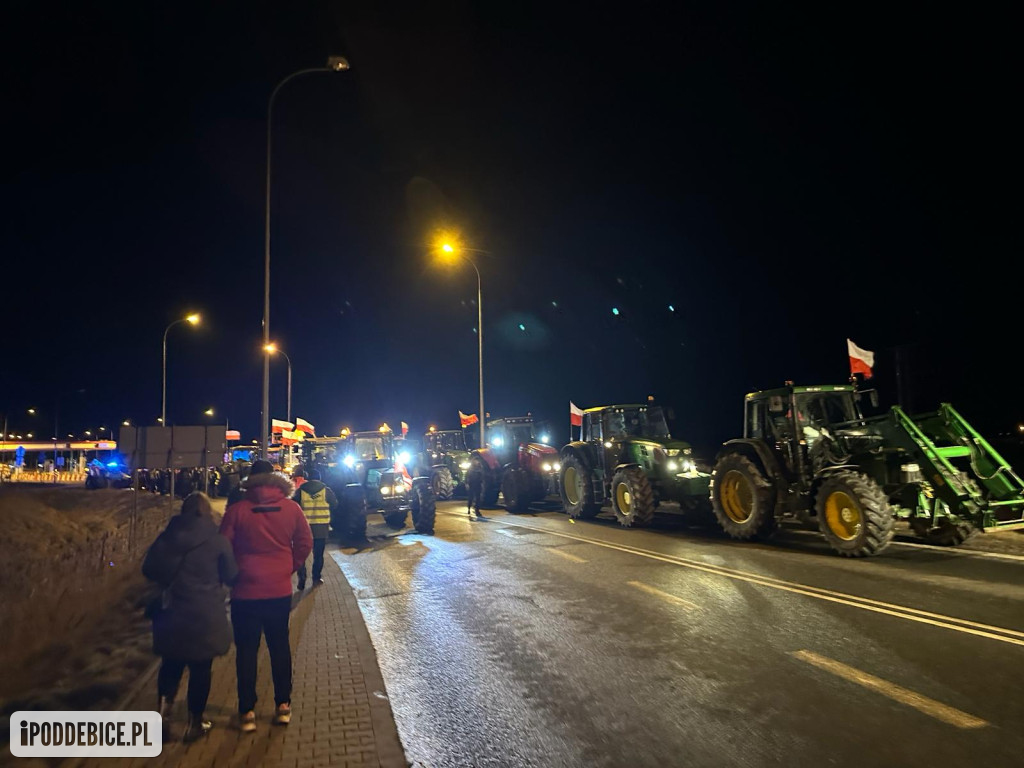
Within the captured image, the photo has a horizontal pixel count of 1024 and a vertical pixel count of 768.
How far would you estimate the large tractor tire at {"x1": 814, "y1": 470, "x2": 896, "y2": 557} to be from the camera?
10.4 meters

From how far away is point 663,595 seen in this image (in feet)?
29.0

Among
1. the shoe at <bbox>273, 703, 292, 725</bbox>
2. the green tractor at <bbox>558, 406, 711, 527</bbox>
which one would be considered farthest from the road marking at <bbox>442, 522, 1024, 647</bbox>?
the shoe at <bbox>273, 703, 292, 725</bbox>

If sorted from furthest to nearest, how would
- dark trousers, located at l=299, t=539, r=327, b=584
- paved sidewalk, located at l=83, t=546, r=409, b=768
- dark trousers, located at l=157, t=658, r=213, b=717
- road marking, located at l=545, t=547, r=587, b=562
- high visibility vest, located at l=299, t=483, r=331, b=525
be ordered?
road marking, located at l=545, t=547, r=587, b=562 < dark trousers, located at l=299, t=539, r=327, b=584 < high visibility vest, located at l=299, t=483, r=331, b=525 < dark trousers, located at l=157, t=658, r=213, b=717 < paved sidewalk, located at l=83, t=546, r=409, b=768

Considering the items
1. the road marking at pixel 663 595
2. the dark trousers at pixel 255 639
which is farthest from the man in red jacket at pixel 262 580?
the road marking at pixel 663 595

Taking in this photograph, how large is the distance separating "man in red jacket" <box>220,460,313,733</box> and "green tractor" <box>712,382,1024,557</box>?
8840 millimetres

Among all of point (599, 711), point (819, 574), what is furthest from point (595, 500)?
point (599, 711)

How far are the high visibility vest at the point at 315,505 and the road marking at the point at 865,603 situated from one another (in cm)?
544

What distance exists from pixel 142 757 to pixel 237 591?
1117 millimetres

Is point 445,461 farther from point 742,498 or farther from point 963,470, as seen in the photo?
point 963,470

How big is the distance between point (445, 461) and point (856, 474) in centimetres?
1777

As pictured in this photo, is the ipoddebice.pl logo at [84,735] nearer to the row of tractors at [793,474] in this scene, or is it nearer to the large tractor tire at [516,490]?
the row of tractors at [793,474]

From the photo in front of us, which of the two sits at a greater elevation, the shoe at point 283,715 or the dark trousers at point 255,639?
the dark trousers at point 255,639

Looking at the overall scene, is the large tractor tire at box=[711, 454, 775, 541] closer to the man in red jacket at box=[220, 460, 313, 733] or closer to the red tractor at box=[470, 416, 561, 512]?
the red tractor at box=[470, 416, 561, 512]

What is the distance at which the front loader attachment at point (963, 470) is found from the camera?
10.3 metres
